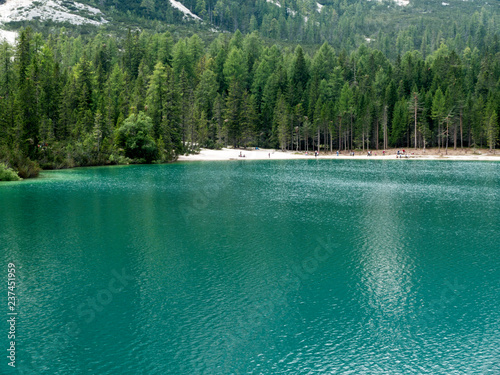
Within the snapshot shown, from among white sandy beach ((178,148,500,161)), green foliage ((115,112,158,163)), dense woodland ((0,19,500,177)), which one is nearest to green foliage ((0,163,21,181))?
dense woodland ((0,19,500,177))

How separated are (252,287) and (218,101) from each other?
393 ft

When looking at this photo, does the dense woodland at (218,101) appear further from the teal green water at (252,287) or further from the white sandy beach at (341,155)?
the teal green water at (252,287)

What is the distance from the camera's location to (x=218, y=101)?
135625 millimetres

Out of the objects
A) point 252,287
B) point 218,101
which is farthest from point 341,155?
point 252,287

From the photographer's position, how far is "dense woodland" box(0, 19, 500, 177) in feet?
291

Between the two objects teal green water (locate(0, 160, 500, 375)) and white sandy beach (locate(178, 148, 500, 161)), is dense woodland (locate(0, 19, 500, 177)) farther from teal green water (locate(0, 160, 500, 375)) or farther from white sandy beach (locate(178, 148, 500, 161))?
teal green water (locate(0, 160, 500, 375))

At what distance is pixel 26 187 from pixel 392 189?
4557 cm

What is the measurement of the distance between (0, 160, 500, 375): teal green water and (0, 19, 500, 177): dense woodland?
134 ft

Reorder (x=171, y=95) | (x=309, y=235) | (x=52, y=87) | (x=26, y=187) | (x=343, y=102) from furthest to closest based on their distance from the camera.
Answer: (x=343, y=102), (x=171, y=95), (x=52, y=87), (x=26, y=187), (x=309, y=235)

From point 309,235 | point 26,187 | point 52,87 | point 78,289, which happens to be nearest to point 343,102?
point 52,87

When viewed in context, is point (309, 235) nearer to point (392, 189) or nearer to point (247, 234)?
point (247, 234)

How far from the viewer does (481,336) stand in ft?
52.9

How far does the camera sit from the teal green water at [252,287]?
48.2ft

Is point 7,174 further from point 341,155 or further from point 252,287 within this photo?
point 341,155
